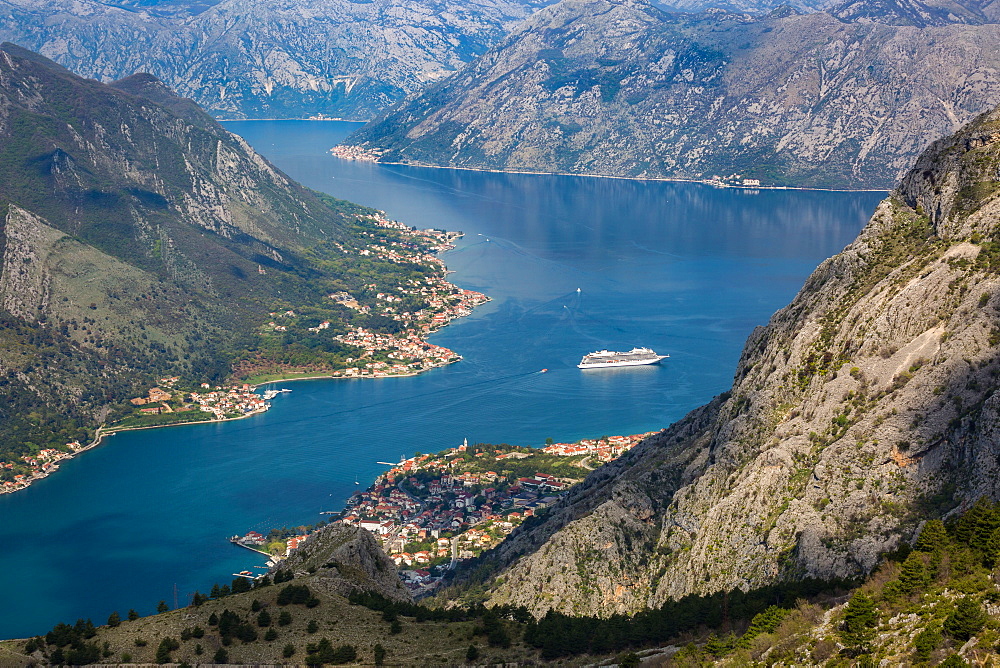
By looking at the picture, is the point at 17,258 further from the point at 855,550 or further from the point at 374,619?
the point at 855,550

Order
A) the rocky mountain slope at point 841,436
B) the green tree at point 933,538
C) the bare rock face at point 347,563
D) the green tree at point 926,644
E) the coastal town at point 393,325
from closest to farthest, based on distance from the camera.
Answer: the green tree at point 926,644
the green tree at point 933,538
the rocky mountain slope at point 841,436
the bare rock face at point 347,563
the coastal town at point 393,325

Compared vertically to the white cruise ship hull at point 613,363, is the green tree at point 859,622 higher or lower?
lower

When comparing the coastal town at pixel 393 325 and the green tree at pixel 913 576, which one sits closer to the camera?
the green tree at pixel 913 576

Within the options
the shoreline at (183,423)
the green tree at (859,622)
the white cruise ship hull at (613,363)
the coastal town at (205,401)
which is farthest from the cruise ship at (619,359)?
the green tree at (859,622)

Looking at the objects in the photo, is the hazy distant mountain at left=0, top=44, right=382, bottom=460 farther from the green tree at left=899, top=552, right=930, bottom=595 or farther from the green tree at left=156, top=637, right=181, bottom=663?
the green tree at left=899, top=552, right=930, bottom=595

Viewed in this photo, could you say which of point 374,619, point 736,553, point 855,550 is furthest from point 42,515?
point 855,550

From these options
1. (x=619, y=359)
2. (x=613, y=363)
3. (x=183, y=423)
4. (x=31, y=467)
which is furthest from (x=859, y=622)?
(x=619, y=359)

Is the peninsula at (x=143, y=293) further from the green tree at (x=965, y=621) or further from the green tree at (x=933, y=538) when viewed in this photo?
the green tree at (x=965, y=621)
